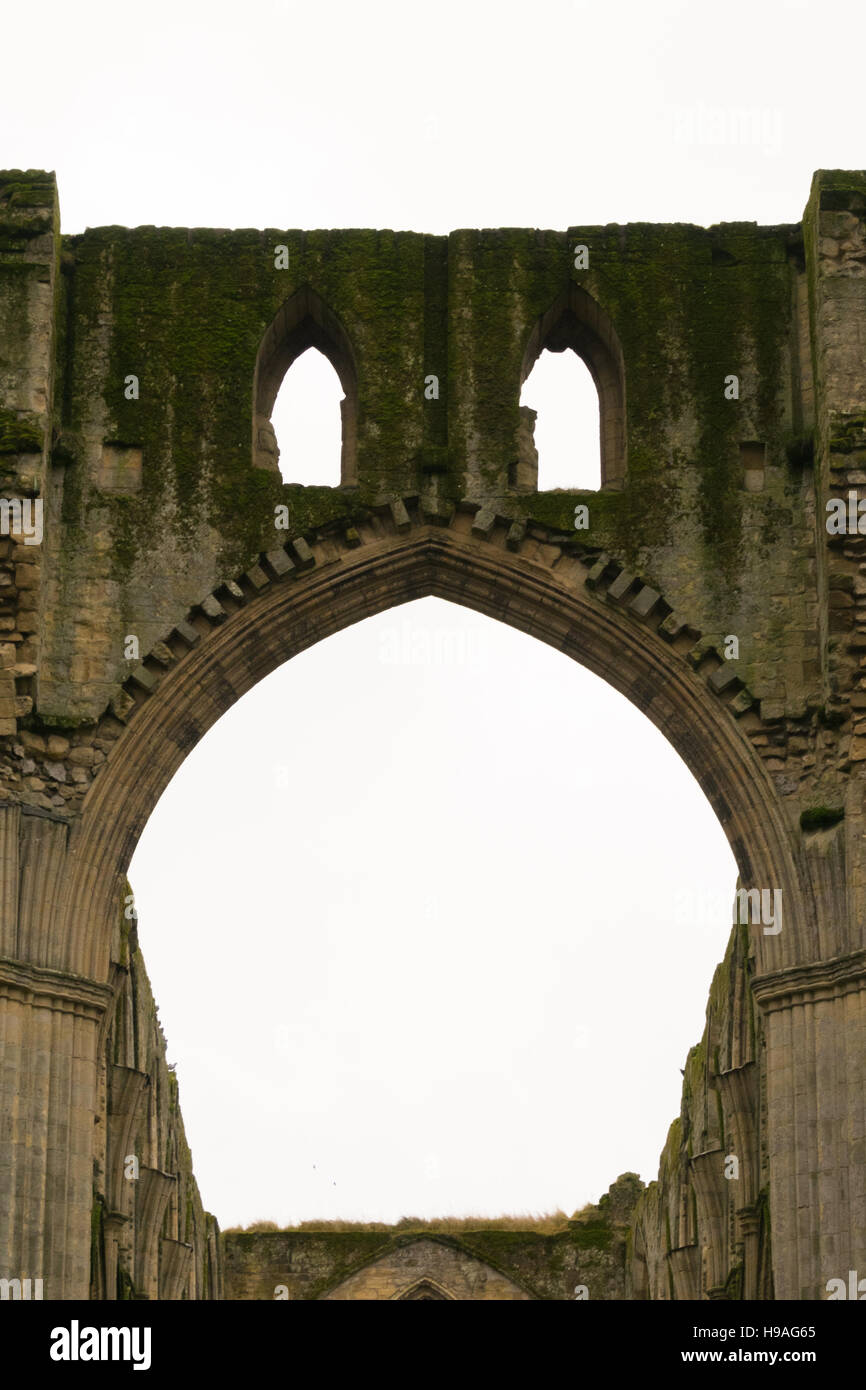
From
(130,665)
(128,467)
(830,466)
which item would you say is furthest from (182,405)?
(830,466)

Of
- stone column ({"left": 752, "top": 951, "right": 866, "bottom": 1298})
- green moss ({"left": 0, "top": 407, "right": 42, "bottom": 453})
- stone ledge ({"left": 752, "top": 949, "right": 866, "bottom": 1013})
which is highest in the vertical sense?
green moss ({"left": 0, "top": 407, "right": 42, "bottom": 453})

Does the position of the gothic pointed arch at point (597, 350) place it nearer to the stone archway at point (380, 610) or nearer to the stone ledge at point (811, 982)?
the stone archway at point (380, 610)

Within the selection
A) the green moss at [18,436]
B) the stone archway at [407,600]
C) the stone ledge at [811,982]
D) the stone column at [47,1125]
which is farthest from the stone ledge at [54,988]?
the stone ledge at [811,982]

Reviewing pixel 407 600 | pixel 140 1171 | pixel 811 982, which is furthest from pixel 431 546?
pixel 140 1171

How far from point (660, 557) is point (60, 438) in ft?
12.5

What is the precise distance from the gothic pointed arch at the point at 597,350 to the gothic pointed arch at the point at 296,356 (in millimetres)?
1165

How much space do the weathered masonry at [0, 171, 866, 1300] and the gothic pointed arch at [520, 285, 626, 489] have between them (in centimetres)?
3

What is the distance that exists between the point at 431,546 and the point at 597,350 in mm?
1867

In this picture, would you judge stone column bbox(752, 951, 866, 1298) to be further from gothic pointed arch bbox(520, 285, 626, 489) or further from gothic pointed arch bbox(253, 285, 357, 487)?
gothic pointed arch bbox(253, 285, 357, 487)

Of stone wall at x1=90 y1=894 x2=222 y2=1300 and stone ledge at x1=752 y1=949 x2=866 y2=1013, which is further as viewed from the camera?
stone wall at x1=90 y1=894 x2=222 y2=1300

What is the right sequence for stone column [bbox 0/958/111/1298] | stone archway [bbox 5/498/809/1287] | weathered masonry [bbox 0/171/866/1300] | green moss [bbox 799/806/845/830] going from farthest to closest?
stone archway [bbox 5/498/809/1287] < green moss [bbox 799/806/845/830] < weathered masonry [bbox 0/171/866/1300] < stone column [bbox 0/958/111/1298]

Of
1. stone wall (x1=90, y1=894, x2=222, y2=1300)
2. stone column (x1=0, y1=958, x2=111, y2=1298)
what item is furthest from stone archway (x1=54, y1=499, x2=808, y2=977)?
stone wall (x1=90, y1=894, x2=222, y2=1300)

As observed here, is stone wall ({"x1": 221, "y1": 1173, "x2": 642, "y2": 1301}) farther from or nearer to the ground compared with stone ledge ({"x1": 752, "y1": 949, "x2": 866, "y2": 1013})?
farther from the ground

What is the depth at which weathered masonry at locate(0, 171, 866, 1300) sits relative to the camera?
16.3 metres
